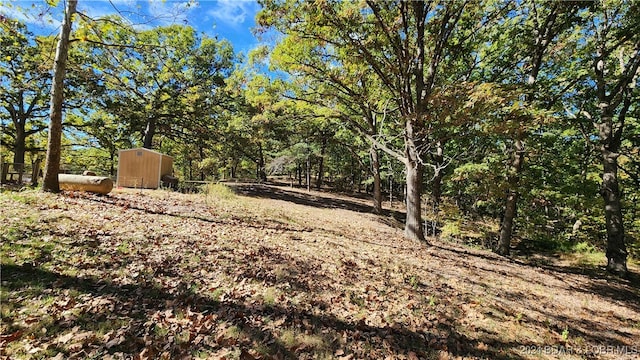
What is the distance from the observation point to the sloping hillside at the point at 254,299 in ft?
10.3

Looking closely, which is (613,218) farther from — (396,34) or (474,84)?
(396,34)

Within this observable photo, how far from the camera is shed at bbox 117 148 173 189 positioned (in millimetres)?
17734

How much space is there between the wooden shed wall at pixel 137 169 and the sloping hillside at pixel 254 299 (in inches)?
435

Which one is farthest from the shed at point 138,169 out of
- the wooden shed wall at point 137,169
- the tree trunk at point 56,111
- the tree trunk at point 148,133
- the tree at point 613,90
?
the tree at point 613,90

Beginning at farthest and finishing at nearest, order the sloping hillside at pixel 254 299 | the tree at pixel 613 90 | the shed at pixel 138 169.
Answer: the shed at pixel 138 169, the tree at pixel 613 90, the sloping hillside at pixel 254 299

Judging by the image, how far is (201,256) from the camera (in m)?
5.34

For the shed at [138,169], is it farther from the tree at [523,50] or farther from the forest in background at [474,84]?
the tree at [523,50]

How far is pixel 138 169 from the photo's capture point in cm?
1781

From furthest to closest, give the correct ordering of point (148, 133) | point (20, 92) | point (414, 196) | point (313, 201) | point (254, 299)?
point (313, 201)
point (148, 133)
point (20, 92)
point (414, 196)
point (254, 299)

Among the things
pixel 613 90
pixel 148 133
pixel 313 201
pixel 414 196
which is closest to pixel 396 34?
pixel 414 196

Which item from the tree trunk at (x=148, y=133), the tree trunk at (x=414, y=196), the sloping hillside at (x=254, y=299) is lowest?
the sloping hillside at (x=254, y=299)

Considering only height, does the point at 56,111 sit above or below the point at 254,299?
above

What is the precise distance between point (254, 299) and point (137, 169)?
17.7m

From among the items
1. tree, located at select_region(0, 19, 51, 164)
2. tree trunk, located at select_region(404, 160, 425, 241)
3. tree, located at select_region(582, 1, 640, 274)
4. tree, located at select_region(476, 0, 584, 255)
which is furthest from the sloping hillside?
tree, located at select_region(0, 19, 51, 164)
